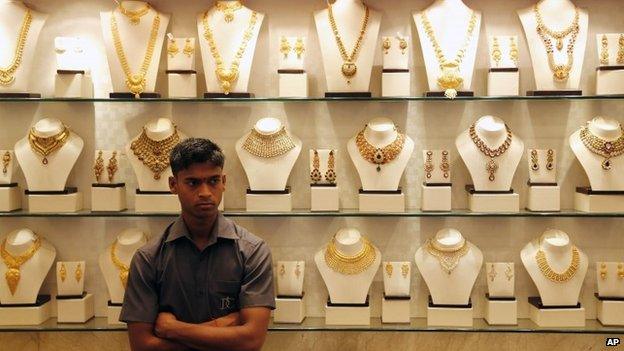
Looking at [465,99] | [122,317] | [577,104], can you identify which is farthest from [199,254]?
[577,104]

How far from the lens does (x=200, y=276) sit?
8.56 feet

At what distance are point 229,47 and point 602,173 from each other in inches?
71.1

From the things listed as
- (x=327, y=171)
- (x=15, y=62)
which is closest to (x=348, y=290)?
(x=327, y=171)

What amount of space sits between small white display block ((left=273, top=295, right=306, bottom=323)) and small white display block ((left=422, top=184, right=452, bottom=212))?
75cm

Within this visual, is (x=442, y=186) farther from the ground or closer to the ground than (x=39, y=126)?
closer to the ground

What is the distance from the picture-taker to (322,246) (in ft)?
11.5

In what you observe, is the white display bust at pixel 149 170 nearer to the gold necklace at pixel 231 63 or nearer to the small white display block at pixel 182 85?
the small white display block at pixel 182 85

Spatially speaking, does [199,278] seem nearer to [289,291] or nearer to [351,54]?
[289,291]

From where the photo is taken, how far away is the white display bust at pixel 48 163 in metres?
3.31

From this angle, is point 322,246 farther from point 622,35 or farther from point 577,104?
point 622,35

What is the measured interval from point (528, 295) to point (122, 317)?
6.46ft

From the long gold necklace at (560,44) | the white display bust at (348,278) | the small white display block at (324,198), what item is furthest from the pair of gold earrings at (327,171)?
the long gold necklace at (560,44)

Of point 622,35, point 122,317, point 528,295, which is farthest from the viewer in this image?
point 528,295

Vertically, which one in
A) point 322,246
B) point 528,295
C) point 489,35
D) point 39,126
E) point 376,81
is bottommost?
point 528,295
